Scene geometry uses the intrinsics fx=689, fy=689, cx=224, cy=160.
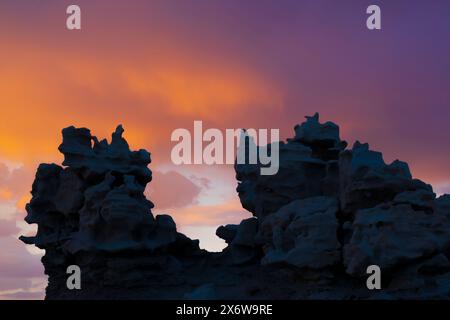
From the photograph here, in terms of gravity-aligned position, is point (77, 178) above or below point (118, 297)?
above

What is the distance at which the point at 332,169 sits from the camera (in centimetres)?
2769

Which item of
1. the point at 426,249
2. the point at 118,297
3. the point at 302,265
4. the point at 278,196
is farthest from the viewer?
the point at 278,196

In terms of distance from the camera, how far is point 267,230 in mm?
26203

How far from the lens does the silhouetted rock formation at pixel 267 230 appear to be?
2145cm

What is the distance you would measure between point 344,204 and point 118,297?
9.35 meters

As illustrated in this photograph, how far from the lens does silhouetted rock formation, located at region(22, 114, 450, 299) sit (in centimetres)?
2145

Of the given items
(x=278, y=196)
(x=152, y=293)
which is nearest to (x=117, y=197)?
(x=152, y=293)

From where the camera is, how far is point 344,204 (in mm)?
23938
